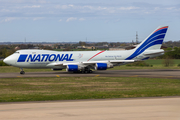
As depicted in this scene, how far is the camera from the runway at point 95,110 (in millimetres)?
14164

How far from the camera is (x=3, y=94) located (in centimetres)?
2267

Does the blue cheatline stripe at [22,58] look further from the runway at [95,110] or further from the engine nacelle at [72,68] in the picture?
the runway at [95,110]

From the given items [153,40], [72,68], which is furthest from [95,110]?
[153,40]

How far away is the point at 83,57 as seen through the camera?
4272cm

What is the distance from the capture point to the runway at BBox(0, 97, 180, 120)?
558 inches

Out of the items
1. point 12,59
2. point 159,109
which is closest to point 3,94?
point 159,109

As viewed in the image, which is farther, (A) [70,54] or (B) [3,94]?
(A) [70,54]

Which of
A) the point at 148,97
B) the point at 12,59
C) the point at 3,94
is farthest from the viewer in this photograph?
the point at 12,59

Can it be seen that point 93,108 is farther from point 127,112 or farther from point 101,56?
point 101,56

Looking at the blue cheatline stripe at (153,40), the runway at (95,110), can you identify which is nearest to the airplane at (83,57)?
the blue cheatline stripe at (153,40)

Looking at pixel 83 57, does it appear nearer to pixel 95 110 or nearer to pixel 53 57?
pixel 53 57

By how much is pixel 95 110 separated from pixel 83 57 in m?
27.2
